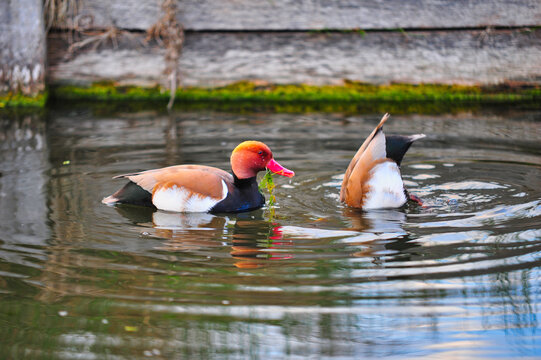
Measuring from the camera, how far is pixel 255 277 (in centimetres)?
380

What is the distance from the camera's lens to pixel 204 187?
5293mm

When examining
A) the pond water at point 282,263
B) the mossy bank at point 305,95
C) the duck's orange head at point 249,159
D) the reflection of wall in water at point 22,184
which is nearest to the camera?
the pond water at point 282,263

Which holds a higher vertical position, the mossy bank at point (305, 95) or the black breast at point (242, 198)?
the mossy bank at point (305, 95)

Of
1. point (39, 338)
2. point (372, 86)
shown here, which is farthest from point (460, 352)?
point (372, 86)

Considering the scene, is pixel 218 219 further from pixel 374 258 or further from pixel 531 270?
pixel 531 270

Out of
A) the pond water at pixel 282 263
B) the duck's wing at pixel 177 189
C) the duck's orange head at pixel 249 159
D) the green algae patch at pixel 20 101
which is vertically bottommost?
the pond water at pixel 282 263

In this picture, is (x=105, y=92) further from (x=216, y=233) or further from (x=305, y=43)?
(x=216, y=233)

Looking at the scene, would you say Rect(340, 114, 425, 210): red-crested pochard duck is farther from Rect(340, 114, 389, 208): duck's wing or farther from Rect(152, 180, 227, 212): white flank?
Rect(152, 180, 227, 212): white flank

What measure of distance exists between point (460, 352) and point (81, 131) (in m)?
5.73

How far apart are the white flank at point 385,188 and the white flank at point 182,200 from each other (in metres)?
1.02

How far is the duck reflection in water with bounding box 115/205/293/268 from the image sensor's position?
423 cm

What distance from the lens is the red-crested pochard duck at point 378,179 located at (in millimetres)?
5230

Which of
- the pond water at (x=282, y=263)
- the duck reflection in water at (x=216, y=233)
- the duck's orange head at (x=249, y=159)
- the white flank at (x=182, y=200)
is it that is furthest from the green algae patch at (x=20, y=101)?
the duck's orange head at (x=249, y=159)

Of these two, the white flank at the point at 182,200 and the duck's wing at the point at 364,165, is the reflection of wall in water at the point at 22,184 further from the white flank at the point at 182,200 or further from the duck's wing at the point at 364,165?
the duck's wing at the point at 364,165
